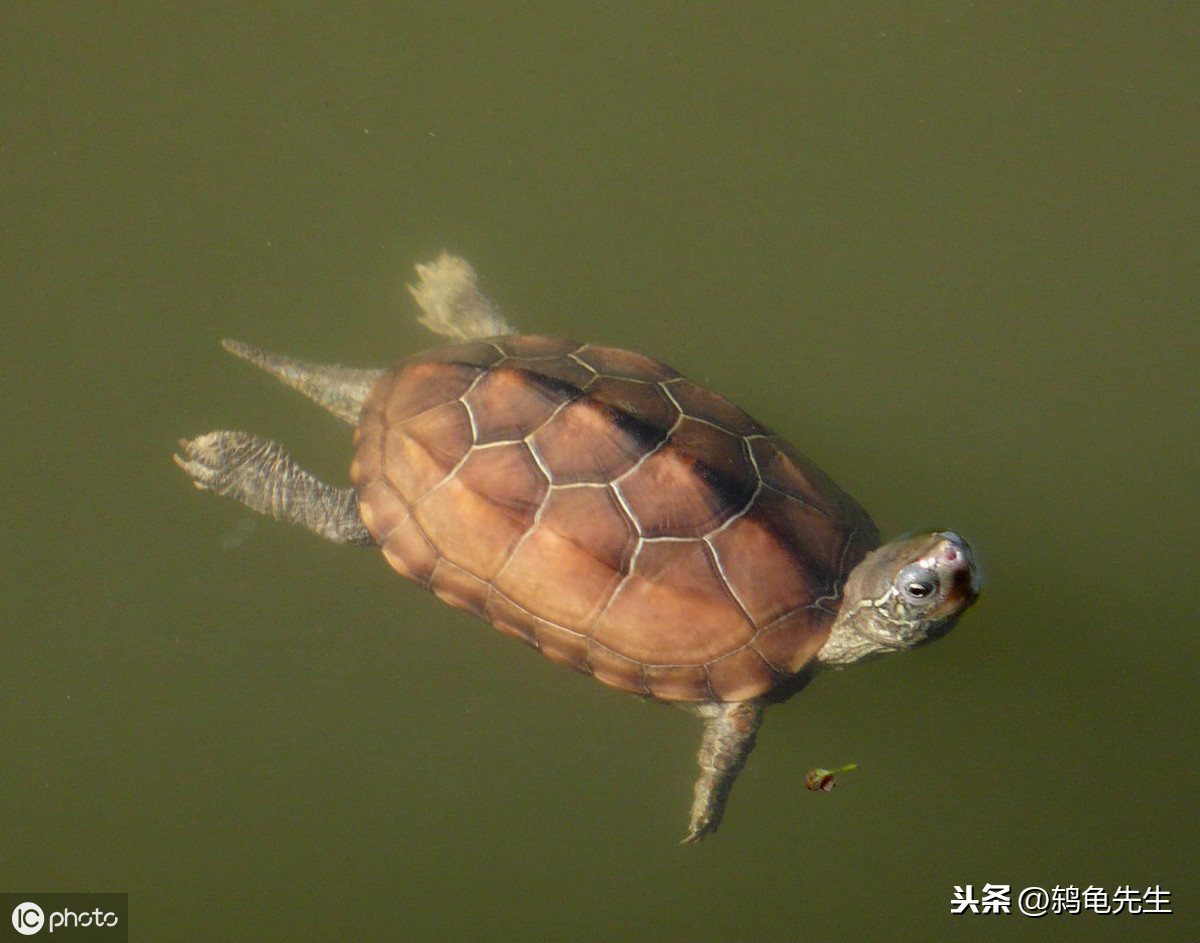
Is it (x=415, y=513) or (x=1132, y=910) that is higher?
(x=415, y=513)

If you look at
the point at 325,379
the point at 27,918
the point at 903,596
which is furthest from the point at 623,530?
the point at 27,918

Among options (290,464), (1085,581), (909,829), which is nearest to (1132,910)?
(909,829)

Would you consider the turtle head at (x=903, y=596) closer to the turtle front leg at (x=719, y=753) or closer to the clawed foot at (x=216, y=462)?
the turtle front leg at (x=719, y=753)

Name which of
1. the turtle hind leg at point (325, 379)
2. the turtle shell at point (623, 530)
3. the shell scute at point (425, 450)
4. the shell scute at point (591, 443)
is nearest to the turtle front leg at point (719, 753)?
the turtle shell at point (623, 530)

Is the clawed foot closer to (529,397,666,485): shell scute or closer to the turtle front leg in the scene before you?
(529,397,666,485): shell scute

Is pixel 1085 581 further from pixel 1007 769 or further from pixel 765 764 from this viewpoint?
pixel 765 764

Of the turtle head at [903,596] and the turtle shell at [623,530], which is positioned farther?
the turtle shell at [623,530]

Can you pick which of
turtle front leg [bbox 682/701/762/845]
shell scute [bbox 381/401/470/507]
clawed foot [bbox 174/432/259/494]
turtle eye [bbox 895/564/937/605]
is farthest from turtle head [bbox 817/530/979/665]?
clawed foot [bbox 174/432/259/494]

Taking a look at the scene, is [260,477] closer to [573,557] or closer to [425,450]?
[425,450]
